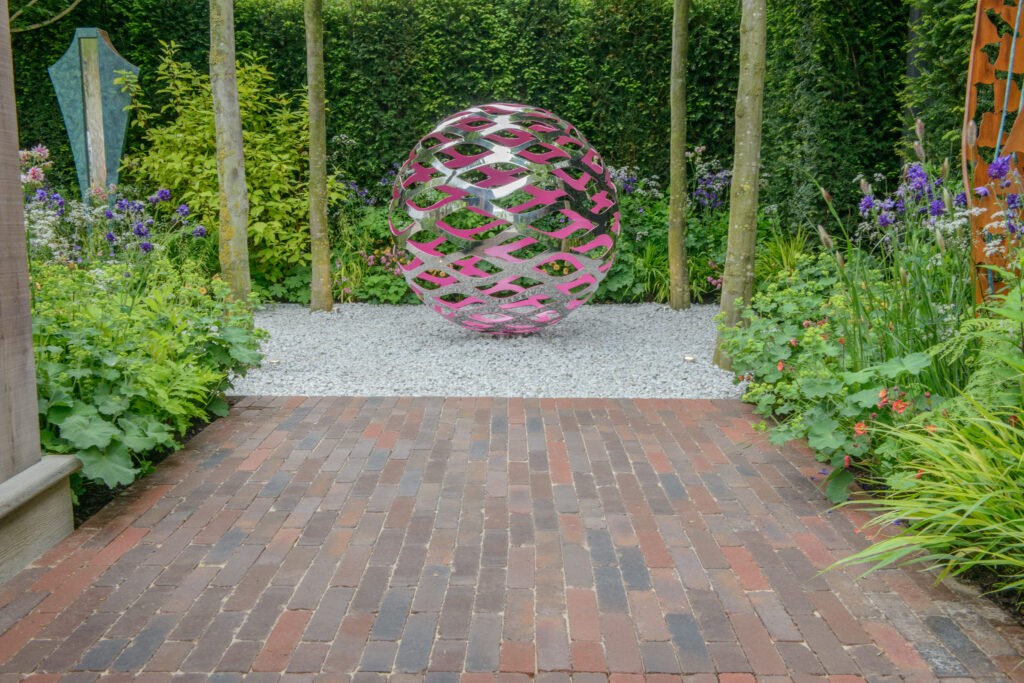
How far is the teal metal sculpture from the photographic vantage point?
28.6 feet

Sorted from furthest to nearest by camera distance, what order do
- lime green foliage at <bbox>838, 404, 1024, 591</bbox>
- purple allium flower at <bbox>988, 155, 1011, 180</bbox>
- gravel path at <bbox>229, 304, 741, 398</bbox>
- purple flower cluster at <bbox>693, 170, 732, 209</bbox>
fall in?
purple flower cluster at <bbox>693, 170, 732, 209</bbox>, gravel path at <bbox>229, 304, 741, 398</bbox>, purple allium flower at <bbox>988, 155, 1011, 180</bbox>, lime green foliage at <bbox>838, 404, 1024, 591</bbox>

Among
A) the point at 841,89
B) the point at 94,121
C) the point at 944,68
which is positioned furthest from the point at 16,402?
the point at 841,89

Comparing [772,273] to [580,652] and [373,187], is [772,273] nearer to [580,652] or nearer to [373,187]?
[373,187]

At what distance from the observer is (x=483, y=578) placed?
281cm

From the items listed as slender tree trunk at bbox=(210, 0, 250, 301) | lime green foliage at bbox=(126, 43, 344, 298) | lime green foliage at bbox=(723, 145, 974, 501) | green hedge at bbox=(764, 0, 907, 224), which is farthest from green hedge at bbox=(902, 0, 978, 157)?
lime green foliage at bbox=(126, 43, 344, 298)

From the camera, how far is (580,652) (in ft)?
7.72

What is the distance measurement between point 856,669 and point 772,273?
21.4 ft

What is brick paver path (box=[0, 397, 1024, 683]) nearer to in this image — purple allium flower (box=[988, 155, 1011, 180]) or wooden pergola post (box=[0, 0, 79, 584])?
wooden pergola post (box=[0, 0, 79, 584])

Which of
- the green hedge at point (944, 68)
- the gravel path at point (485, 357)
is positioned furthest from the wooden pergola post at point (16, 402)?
the green hedge at point (944, 68)

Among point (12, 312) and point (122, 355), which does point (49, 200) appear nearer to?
point (122, 355)

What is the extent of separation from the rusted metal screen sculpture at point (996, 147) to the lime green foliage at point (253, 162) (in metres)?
6.98

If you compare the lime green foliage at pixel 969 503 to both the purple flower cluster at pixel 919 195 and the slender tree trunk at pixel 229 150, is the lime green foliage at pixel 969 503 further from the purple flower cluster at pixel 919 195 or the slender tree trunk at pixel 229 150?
the slender tree trunk at pixel 229 150

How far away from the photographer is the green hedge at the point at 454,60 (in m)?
9.35

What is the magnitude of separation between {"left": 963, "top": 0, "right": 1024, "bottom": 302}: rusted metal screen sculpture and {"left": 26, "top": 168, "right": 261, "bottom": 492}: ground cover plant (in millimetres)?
3910
